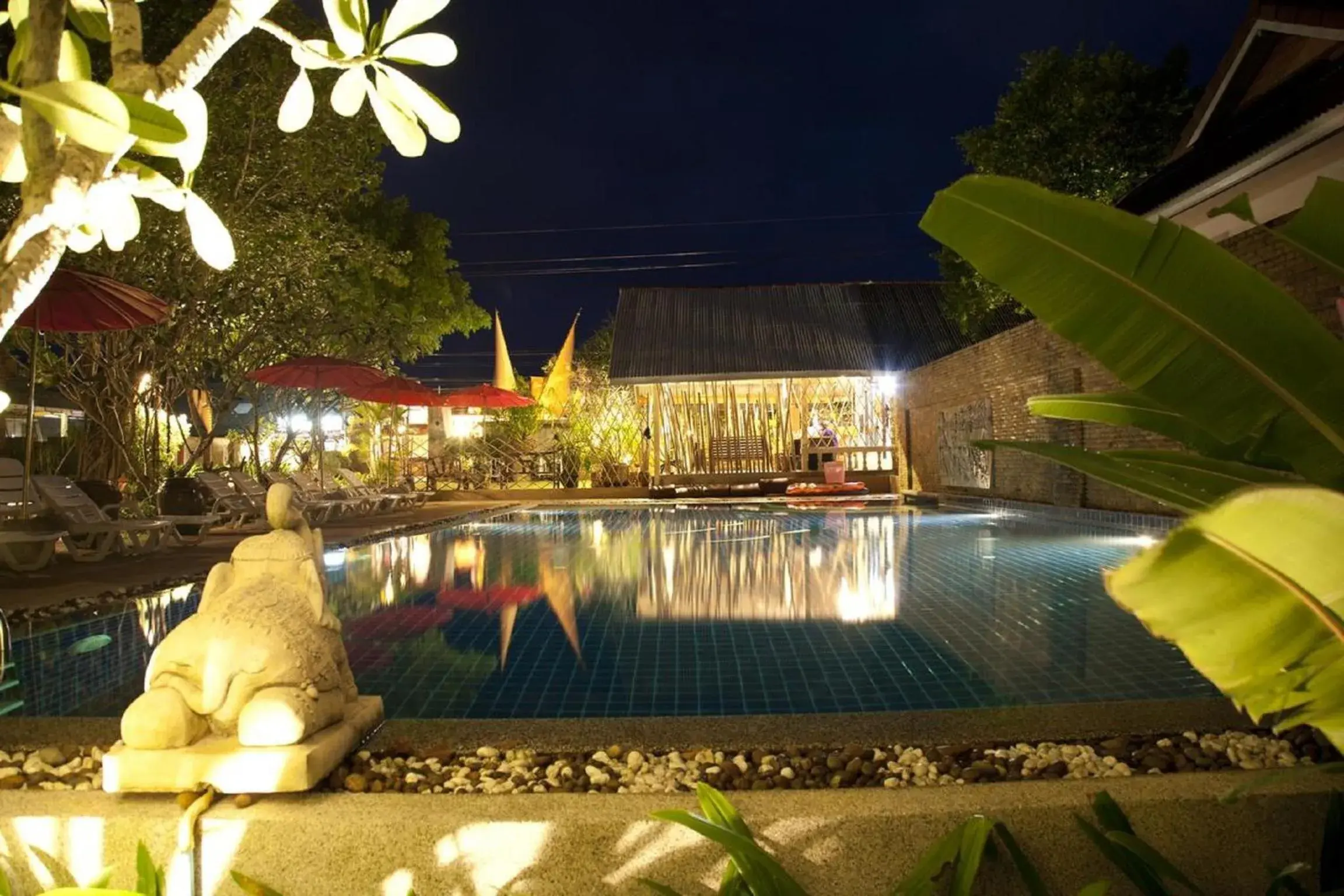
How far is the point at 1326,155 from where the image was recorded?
615cm

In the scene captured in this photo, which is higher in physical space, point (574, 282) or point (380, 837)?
point (574, 282)

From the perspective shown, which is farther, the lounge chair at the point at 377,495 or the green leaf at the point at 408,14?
the lounge chair at the point at 377,495

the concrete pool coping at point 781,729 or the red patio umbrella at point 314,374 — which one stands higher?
the red patio umbrella at point 314,374

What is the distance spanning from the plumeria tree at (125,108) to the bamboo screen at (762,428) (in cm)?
1845

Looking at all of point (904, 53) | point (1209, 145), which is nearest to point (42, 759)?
point (1209, 145)

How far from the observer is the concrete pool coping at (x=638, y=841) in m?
1.76

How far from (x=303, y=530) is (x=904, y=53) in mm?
50662

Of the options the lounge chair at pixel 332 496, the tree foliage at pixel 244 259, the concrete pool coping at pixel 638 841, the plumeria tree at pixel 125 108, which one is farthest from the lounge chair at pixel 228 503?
the plumeria tree at pixel 125 108

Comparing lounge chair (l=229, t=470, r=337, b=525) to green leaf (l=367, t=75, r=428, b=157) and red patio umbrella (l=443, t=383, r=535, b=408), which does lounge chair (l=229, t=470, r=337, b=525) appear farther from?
green leaf (l=367, t=75, r=428, b=157)

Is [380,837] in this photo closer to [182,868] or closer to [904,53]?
[182,868]

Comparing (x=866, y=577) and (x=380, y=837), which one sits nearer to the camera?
(x=380, y=837)

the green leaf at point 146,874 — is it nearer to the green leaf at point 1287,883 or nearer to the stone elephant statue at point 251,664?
the stone elephant statue at point 251,664

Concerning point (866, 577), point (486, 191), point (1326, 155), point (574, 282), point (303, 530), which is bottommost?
point (866, 577)

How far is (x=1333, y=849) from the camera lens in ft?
5.40
